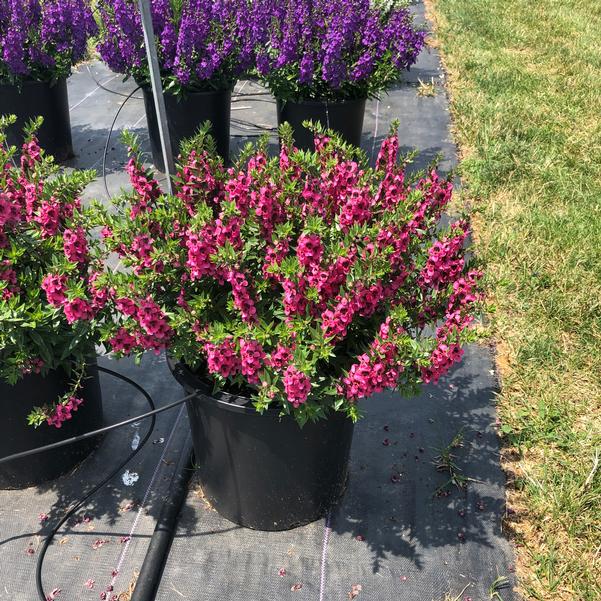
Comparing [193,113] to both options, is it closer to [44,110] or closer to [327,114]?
[327,114]

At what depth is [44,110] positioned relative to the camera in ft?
16.0

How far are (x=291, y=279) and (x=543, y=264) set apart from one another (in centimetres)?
255

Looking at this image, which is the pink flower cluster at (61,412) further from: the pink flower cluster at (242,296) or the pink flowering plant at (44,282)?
the pink flower cluster at (242,296)

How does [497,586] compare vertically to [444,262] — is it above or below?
below

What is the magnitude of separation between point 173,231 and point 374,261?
0.68m

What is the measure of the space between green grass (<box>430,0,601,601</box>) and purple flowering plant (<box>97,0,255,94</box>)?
2.05 m

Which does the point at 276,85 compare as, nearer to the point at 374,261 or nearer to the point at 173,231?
the point at 173,231

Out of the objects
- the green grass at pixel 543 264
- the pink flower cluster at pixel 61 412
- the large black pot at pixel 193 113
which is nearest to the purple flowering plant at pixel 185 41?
the large black pot at pixel 193 113

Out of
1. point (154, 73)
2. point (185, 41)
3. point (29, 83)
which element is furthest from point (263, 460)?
point (29, 83)

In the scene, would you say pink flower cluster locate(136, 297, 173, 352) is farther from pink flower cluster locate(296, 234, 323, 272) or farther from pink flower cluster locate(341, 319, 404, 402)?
pink flower cluster locate(341, 319, 404, 402)

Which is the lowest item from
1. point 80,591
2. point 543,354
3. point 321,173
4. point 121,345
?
point 80,591

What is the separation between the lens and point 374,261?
1.75 meters

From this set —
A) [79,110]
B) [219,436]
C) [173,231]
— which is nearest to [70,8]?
[79,110]

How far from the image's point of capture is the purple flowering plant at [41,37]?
4438mm
